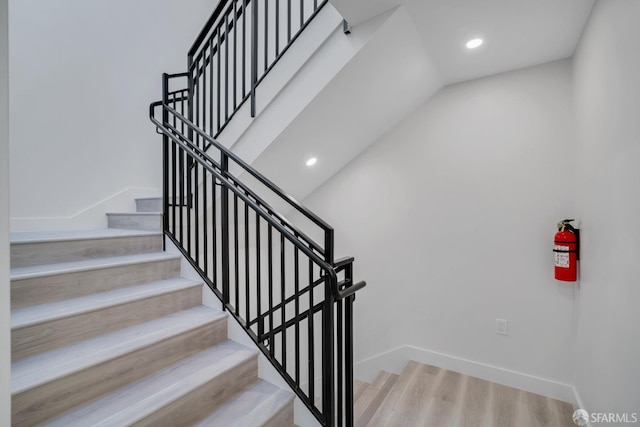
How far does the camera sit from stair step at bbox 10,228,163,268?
1768mm

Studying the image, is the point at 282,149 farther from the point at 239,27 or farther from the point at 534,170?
the point at 239,27

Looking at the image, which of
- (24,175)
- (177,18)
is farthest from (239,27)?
(24,175)

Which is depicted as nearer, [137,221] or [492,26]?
[492,26]

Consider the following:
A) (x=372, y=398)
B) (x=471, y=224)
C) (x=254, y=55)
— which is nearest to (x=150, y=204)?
(x=254, y=55)

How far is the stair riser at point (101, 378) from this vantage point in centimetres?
115

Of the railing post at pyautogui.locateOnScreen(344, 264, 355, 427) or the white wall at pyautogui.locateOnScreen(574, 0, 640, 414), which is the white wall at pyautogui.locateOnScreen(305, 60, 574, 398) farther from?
the railing post at pyautogui.locateOnScreen(344, 264, 355, 427)

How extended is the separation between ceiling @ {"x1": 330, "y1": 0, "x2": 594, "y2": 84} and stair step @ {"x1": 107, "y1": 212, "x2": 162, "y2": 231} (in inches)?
80.2

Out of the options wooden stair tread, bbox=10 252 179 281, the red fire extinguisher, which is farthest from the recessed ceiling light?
wooden stair tread, bbox=10 252 179 281

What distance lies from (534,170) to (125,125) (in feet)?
13.4

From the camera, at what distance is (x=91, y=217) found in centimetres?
304

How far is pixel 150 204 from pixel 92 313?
1.60 metres

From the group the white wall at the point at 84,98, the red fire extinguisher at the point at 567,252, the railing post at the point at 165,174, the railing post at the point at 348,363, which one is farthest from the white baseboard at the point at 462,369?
the white wall at the point at 84,98

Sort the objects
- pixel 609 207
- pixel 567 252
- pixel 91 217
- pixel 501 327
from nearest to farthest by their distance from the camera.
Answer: pixel 609 207 < pixel 567 252 < pixel 501 327 < pixel 91 217

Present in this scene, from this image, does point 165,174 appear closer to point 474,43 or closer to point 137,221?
point 137,221
